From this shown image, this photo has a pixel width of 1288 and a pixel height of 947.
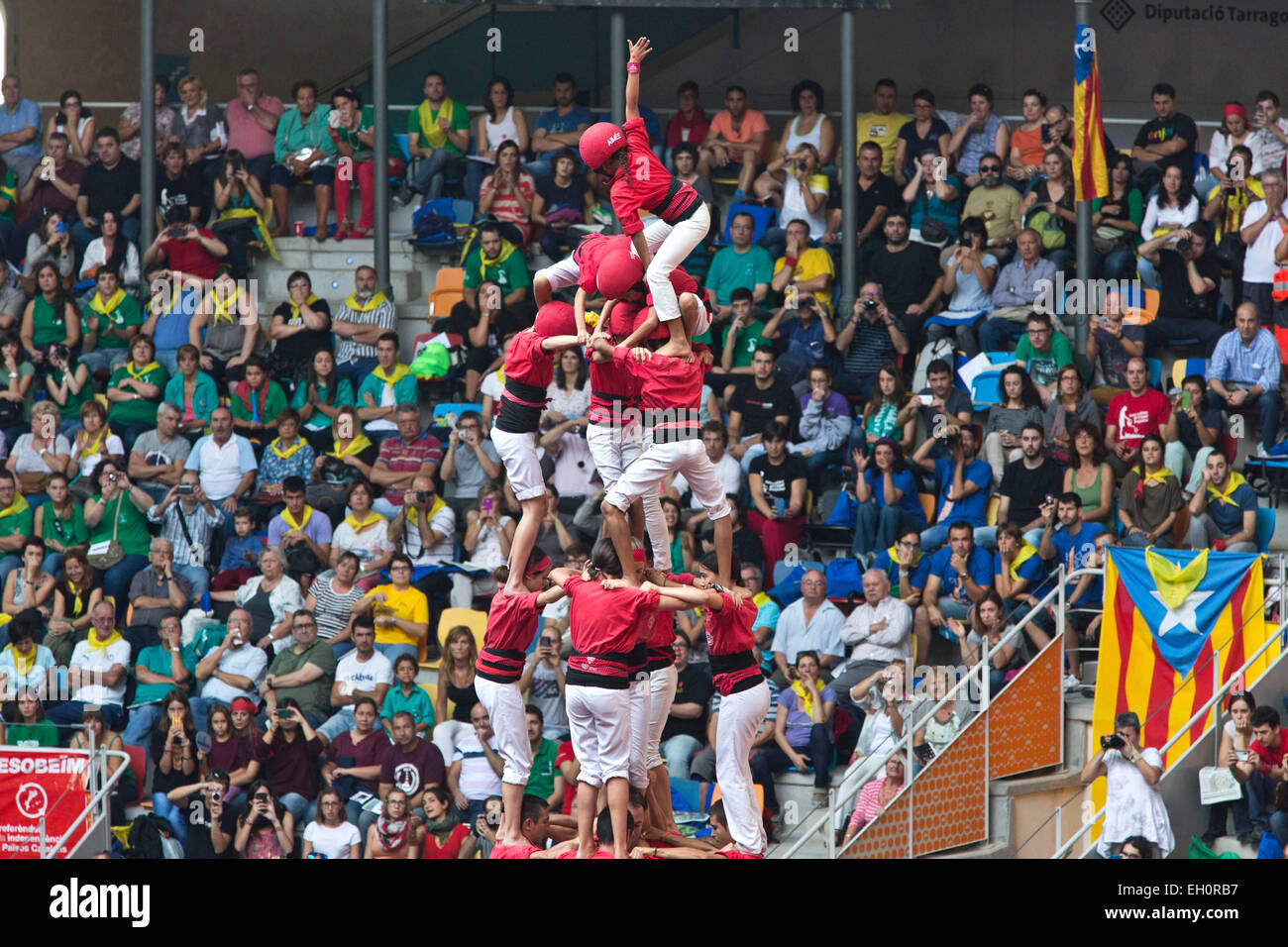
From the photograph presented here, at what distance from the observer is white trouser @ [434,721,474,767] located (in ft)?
44.3

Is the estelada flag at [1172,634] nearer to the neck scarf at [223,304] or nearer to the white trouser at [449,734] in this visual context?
the white trouser at [449,734]

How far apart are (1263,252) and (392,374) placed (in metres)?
7.21

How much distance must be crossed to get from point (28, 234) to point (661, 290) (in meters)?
9.78

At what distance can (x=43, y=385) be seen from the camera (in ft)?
54.4

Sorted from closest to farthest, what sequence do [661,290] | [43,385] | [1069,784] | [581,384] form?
[661,290] → [1069,784] → [581,384] → [43,385]

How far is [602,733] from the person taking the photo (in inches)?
374

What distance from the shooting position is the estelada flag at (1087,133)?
16.0m

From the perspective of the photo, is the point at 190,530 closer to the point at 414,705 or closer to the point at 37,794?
the point at 37,794

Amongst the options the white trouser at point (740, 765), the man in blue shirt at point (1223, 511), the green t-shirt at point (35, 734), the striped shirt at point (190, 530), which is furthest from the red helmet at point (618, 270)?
the green t-shirt at point (35, 734)

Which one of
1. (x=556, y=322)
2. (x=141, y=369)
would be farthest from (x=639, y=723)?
(x=141, y=369)

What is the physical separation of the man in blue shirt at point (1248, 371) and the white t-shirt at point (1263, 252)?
684mm

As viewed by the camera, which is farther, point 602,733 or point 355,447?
point 355,447

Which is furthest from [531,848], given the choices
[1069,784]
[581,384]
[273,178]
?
[273,178]

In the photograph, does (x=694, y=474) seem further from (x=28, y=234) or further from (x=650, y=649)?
(x=28, y=234)
